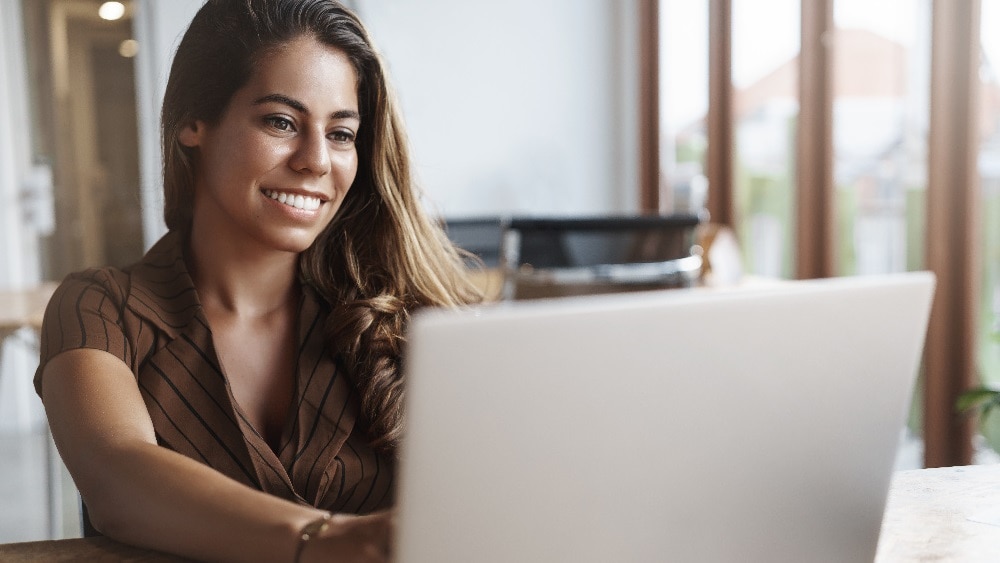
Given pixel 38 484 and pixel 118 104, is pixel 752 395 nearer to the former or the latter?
pixel 38 484

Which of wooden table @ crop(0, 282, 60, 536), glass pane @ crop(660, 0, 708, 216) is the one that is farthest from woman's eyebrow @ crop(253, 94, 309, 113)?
glass pane @ crop(660, 0, 708, 216)

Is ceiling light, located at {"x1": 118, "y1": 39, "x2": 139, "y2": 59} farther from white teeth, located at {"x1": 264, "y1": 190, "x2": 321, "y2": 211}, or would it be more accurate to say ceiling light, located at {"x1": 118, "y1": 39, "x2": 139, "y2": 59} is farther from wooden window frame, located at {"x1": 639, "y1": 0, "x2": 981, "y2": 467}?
white teeth, located at {"x1": 264, "y1": 190, "x2": 321, "y2": 211}

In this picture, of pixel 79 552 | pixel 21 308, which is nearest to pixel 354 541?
pixel 79 552

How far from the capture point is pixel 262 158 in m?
1.20

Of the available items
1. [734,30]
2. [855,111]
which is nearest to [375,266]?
[855,111]

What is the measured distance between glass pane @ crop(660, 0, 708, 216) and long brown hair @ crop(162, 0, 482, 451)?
136 inches

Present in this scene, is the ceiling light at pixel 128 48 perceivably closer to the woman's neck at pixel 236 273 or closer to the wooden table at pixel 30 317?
the wooden table at pixel 30 317

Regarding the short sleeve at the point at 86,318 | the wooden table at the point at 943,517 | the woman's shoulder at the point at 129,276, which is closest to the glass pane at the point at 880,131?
the wooden table at the point at 943,517

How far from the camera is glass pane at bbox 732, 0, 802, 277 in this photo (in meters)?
4.23

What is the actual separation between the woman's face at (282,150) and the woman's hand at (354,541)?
0.57 metres

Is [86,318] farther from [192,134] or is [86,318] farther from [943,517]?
[943,517]

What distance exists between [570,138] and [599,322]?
5.08 meters

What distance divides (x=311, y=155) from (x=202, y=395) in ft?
1.04

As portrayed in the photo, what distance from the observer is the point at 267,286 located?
4.28 ft
